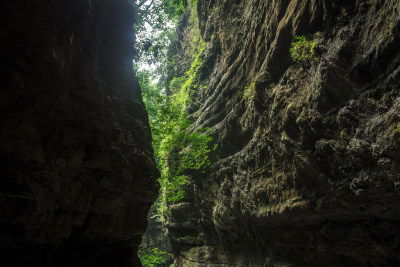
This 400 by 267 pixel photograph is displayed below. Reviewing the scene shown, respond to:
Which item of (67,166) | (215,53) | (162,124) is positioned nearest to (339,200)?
(67,166)

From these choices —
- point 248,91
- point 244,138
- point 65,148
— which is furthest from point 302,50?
point 65,148

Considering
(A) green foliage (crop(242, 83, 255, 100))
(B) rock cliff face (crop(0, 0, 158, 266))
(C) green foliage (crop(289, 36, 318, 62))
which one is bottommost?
(B) rock cliff face (crop(0, 0, 158, 266))

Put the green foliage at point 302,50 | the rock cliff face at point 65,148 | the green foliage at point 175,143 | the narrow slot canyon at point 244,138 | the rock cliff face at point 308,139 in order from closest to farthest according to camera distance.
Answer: the rock cliff face at point 65,148, the narrow slot canyon at point 244,138, the rock cliff face at point 308,139, the green foliage at point 302,50, the green foliage at point 175,143

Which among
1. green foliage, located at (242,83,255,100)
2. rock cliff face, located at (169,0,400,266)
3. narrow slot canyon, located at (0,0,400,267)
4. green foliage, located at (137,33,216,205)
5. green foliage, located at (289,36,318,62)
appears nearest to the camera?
narrow slot canyon, located at (0,0,400,267)

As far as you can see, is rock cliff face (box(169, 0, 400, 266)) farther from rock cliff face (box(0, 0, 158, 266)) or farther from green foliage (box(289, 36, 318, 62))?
rock cliff face (box(0, 0, 158, 266))

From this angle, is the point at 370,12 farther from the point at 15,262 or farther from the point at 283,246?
the point at 15,262

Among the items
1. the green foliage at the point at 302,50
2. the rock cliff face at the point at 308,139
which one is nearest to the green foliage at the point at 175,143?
the rock cliff face at the point at 308,139

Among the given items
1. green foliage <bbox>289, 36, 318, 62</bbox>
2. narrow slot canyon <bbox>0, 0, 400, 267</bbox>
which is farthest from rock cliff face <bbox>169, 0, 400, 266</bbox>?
green foliage <bbox>289, 36, 318, 62</bbox>

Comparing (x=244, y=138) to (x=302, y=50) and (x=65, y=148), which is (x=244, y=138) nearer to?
(x=302, y=50)

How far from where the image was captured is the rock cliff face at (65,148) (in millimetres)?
3955

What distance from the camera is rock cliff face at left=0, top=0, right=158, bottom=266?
3.96 meters

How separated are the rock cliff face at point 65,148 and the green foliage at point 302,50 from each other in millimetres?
5766

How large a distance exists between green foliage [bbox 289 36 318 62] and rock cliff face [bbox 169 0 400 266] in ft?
0.54

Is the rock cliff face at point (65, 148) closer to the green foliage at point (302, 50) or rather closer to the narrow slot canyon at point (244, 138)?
the narrow slot canyon at point (244, 138)
